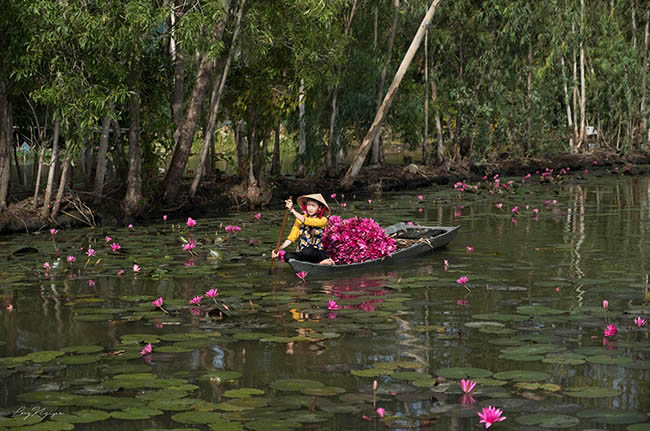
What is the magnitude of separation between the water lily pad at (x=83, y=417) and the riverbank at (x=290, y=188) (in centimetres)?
1134

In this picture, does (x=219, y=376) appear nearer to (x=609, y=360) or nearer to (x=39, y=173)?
(x=609, y=360)

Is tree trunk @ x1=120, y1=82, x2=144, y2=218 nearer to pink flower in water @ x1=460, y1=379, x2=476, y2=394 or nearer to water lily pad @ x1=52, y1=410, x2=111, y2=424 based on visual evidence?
water lily pad @ x1=52, y1=410, x2=111, y2=424

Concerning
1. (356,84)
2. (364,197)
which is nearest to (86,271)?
(364,197)

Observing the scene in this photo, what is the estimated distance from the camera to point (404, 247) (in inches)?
560

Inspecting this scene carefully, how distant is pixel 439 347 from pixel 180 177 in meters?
13.5

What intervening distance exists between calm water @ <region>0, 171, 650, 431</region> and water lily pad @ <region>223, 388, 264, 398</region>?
0.08ft

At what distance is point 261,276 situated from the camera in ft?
40.0

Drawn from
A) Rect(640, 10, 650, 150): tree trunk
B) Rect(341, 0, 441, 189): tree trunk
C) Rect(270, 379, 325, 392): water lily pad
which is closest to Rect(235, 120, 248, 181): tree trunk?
Rect(341, 0, 441, 189): tree trunk

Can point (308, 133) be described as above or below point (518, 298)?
above

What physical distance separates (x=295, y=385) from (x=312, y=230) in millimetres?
6001

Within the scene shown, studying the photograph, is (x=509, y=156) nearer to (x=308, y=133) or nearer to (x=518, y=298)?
(x=308, y=133)

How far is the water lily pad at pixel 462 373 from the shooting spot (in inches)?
272

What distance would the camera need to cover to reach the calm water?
6.16 metres

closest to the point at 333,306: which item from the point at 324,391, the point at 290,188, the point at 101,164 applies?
the point at 324,391
